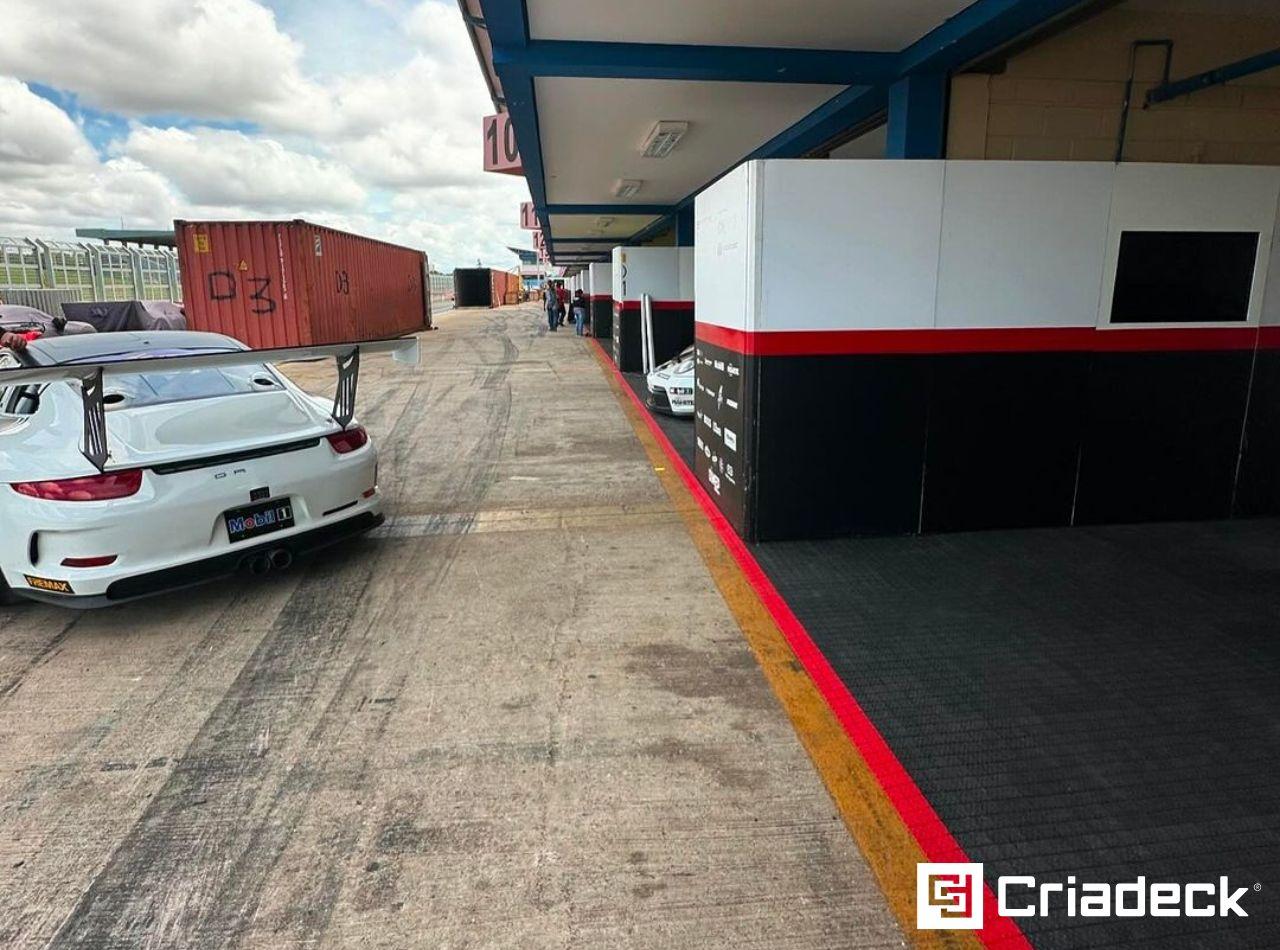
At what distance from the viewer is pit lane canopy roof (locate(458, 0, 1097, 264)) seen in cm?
441

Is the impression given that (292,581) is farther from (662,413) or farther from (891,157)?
(662,413)

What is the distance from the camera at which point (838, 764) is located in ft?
9.47

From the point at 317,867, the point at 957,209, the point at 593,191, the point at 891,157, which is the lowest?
the point at 317,867

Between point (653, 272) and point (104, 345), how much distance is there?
33.2 ft

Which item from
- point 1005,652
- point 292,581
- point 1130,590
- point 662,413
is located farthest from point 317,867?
point 662,413

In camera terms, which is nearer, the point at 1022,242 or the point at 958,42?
the point at 958,42

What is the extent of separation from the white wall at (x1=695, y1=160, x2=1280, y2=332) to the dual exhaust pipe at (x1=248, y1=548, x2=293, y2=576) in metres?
3.16

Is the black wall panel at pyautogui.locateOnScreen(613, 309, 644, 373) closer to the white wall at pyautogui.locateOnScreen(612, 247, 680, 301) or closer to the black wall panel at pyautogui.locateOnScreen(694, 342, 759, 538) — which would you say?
the white wall at pyautogui.locateOnScreen(612, 247, 680, 301)

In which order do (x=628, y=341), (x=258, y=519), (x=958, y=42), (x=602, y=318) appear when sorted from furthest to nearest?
(x=602, y=318)
(x=628, y=341)
(x=958, y=42)
(x=258, y=519)

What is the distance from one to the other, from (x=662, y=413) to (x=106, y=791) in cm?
829

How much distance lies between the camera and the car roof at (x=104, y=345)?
455 cm

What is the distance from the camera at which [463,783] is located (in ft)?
9.23

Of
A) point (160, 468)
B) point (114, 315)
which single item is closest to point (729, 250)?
point (160, 468)

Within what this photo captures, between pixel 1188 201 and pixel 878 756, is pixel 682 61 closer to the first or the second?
pixel 1188 201
